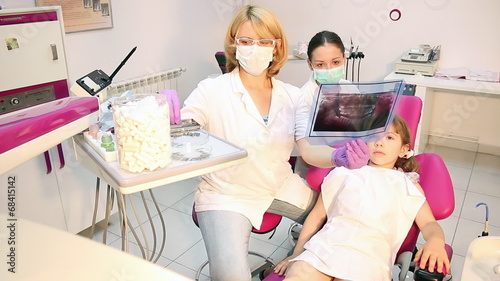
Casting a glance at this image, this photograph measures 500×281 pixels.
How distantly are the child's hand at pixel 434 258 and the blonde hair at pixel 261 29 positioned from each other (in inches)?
36.4

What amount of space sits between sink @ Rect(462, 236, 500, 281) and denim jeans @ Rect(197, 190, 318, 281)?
71 cm

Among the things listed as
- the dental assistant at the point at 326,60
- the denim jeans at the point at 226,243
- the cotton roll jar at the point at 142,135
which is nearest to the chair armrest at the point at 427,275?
the denim jeans at the point at 226,243

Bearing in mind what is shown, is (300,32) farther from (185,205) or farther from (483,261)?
(483,261)

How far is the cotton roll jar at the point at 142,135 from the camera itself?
105 centimetres

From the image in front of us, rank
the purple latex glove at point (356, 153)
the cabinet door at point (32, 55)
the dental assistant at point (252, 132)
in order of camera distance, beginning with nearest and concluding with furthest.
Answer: the purple latex glove at point (356, 153) < the dental assistant at point (252, 132) < the cabinet door at point (32, 55)

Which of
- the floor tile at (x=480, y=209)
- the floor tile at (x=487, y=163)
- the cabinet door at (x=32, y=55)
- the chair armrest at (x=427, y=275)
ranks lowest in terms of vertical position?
the floor tile at (x=480, y=209)

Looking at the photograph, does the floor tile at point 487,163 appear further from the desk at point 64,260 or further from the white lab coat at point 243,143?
the desk at point 64,260

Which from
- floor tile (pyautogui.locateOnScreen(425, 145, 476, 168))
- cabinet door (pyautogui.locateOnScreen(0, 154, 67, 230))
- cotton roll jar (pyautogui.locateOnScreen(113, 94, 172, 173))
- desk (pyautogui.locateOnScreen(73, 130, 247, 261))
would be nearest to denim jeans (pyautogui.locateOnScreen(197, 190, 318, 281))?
desk (pyautogui.locateOnScreen(73, 130, 247, 261))

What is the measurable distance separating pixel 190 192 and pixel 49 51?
145cm

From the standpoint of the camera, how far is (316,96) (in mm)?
1416

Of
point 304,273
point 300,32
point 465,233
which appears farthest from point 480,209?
point 300,32

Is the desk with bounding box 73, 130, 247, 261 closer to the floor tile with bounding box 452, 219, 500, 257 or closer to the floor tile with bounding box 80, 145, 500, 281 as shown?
the floor tile with bounding box 80, 145, 500, 281

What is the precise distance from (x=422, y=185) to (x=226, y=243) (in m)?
0.79

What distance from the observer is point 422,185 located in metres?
1.64
